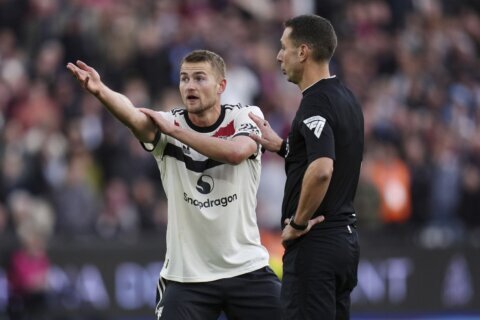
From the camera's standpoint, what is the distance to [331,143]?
7.21 m

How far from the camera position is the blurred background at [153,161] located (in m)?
14.8

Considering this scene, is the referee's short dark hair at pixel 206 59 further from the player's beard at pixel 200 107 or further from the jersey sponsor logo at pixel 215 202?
the jersey sponsor logo at pixel 215 202

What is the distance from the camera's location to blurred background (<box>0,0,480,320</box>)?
48.5ft

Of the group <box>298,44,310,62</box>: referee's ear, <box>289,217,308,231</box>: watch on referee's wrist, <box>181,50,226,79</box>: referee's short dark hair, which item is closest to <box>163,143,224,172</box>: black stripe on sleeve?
<box>181,50,226,79</box>: referee's short dark hair

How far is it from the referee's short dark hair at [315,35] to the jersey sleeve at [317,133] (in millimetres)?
345

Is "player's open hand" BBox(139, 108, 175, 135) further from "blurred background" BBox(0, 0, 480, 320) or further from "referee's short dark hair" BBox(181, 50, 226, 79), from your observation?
"blurred background" BBox(0, 0, 480, 320)

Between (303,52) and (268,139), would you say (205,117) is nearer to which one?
(268,139)

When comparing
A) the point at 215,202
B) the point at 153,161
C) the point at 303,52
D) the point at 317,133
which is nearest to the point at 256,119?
the point at 215,202

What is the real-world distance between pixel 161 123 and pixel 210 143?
0.32m

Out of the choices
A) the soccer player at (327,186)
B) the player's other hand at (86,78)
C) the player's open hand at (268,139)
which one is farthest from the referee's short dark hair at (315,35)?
the player's other hand at (86,78)

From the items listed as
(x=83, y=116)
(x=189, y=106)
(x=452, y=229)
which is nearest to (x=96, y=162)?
(x=83, y=116)

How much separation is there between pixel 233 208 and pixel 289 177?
53 centimetres

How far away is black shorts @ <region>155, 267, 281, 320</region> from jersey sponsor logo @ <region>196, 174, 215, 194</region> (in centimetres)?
57

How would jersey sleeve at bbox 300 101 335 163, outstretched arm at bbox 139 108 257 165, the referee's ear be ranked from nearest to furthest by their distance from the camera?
jersey sleeve at bbox 300 101 335 163 → the referee's ear → outstretched arm at bbox 139 108 257 165
